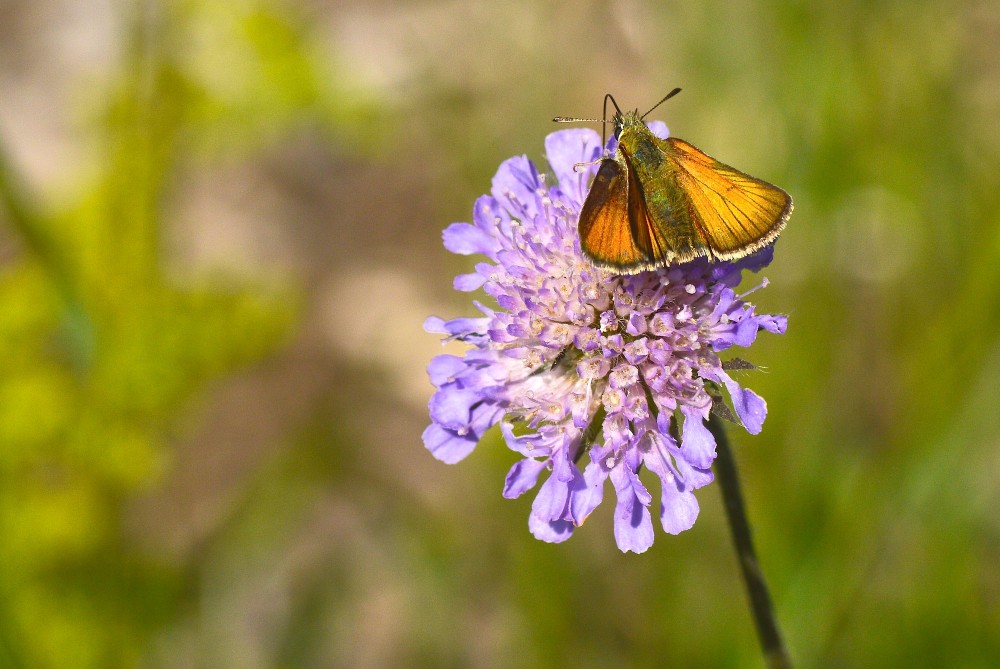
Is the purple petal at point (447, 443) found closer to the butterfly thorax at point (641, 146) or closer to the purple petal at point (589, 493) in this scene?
the purple petal at point (589, 493)

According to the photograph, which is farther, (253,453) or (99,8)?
(99,8)

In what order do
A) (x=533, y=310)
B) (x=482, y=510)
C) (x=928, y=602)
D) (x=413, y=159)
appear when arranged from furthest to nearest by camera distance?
(x=413, y=159) → (x=482, y=510) → (x=928, y=602) → (x=533, y=310)

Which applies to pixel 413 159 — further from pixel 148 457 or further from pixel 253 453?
pixel 148 457

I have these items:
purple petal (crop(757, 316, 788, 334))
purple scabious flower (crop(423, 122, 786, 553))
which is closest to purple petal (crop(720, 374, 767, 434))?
purple scabious flower (crop(423, 122, 786, 553))

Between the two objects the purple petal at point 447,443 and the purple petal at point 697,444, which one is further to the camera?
the purple petal at point 447,443

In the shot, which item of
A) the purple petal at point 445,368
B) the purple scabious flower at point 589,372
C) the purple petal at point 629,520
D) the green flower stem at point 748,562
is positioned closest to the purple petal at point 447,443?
the purple scabious flower at point 589,372

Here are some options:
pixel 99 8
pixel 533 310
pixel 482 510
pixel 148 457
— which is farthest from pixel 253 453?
pixel 99 8
